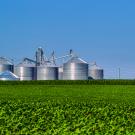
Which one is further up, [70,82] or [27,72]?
[27,72]

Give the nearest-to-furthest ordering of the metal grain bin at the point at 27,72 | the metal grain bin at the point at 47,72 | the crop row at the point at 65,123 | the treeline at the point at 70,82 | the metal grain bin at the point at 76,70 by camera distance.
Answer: the crop row at the point at 65,123 < the treeline at the point at 70,82 < the metal grain bin at the point at 76,70 < the metal grain bin at the point at 47,72 < the metal grain bin at the point at 27,72

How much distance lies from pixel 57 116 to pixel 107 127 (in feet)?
13.7

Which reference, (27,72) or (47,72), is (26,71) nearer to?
(27,72)

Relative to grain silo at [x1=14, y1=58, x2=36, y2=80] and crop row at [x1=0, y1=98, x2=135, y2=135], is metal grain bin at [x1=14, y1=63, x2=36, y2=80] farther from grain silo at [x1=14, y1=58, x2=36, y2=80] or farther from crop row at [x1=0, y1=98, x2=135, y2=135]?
crop row at [x1=0, y1=98, x2=135, y2=135]

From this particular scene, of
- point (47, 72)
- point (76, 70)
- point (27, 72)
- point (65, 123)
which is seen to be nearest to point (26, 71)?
point (27, 72)

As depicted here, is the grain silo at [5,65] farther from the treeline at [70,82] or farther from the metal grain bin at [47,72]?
the treeline at [70,82]

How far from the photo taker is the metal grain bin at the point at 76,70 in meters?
122

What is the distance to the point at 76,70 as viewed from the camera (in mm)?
122625

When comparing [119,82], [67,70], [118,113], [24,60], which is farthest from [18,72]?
[118,113]

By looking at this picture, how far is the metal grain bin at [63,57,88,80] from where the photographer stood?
122 meters

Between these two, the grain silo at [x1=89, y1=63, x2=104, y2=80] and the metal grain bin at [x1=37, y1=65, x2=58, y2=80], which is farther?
the grain silo at [x1=89, y1=63, x2=104, y2=80]

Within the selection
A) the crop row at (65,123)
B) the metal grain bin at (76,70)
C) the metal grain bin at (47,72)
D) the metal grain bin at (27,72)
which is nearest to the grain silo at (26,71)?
the metal grain bin at (27,72)

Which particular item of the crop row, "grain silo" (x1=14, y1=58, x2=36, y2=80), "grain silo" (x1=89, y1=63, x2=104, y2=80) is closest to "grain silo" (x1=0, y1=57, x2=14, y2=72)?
"grain silo" (x1=14, y1=58, x2=36, y2=80)

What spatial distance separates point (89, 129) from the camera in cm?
1435
